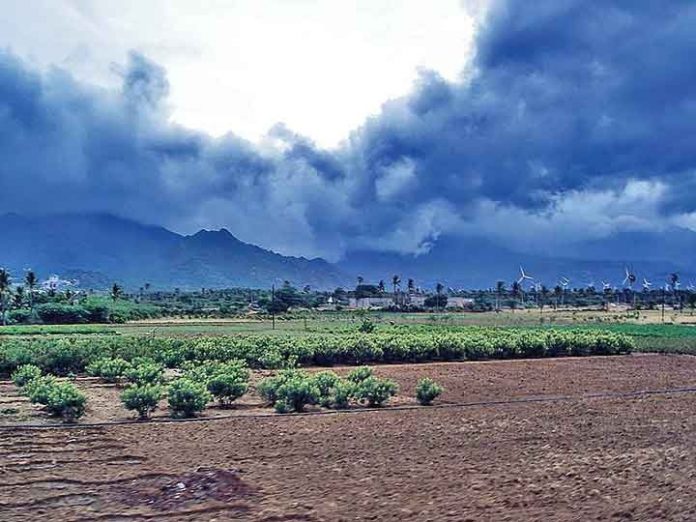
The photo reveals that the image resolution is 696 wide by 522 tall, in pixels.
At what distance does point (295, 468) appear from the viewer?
1421 centimetres

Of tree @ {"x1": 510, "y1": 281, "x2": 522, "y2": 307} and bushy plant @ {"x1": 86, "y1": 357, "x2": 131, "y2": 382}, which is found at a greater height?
tree @ {"x1": 510, "y1": 281, "x2": 522, "y2": 307}

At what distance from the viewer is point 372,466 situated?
14328 mm

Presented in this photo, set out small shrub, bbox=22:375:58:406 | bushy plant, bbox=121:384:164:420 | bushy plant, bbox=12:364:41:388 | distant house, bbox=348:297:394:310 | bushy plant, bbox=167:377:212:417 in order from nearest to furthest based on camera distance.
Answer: bushy plant, bbox=121:384:164:420
bushy plant, bbox=167:377:212:417
small shrub, bbox=22:375:58:406
bushy plant, bbox=12:364:41:388
distant house, bbox=348:297:394:310

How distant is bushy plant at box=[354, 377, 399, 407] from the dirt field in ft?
4.29

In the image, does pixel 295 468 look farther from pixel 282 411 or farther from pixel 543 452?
pixel 282 411

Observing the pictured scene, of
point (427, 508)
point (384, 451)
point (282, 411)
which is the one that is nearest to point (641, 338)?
point (282, 411)

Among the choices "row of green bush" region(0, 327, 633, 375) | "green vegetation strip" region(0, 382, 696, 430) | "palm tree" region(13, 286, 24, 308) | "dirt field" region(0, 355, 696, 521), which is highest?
"palm tree" region(13, 286, 24, 308)

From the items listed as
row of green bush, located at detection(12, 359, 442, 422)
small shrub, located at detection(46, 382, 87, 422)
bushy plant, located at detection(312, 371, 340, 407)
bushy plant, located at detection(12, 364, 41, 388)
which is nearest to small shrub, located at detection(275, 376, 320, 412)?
row of green bush, located at detection(12, 359, 442, 422)

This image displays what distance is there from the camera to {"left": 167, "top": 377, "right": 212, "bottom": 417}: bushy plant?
20953 mm

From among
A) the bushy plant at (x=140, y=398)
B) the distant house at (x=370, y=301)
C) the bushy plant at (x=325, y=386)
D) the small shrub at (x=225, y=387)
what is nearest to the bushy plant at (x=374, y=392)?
the bushy plant at (x=325, y=386)

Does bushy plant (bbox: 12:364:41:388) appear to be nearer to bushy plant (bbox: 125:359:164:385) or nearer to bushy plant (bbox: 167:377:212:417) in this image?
bushy plant (bbox: 125:359:164:385)

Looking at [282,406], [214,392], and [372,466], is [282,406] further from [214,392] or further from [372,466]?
[372,466]

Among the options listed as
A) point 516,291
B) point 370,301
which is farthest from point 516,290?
point 370,301

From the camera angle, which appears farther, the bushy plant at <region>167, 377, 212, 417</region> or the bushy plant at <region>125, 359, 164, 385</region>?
the bushy plant at <region>125, 359, 164, 385</region>
